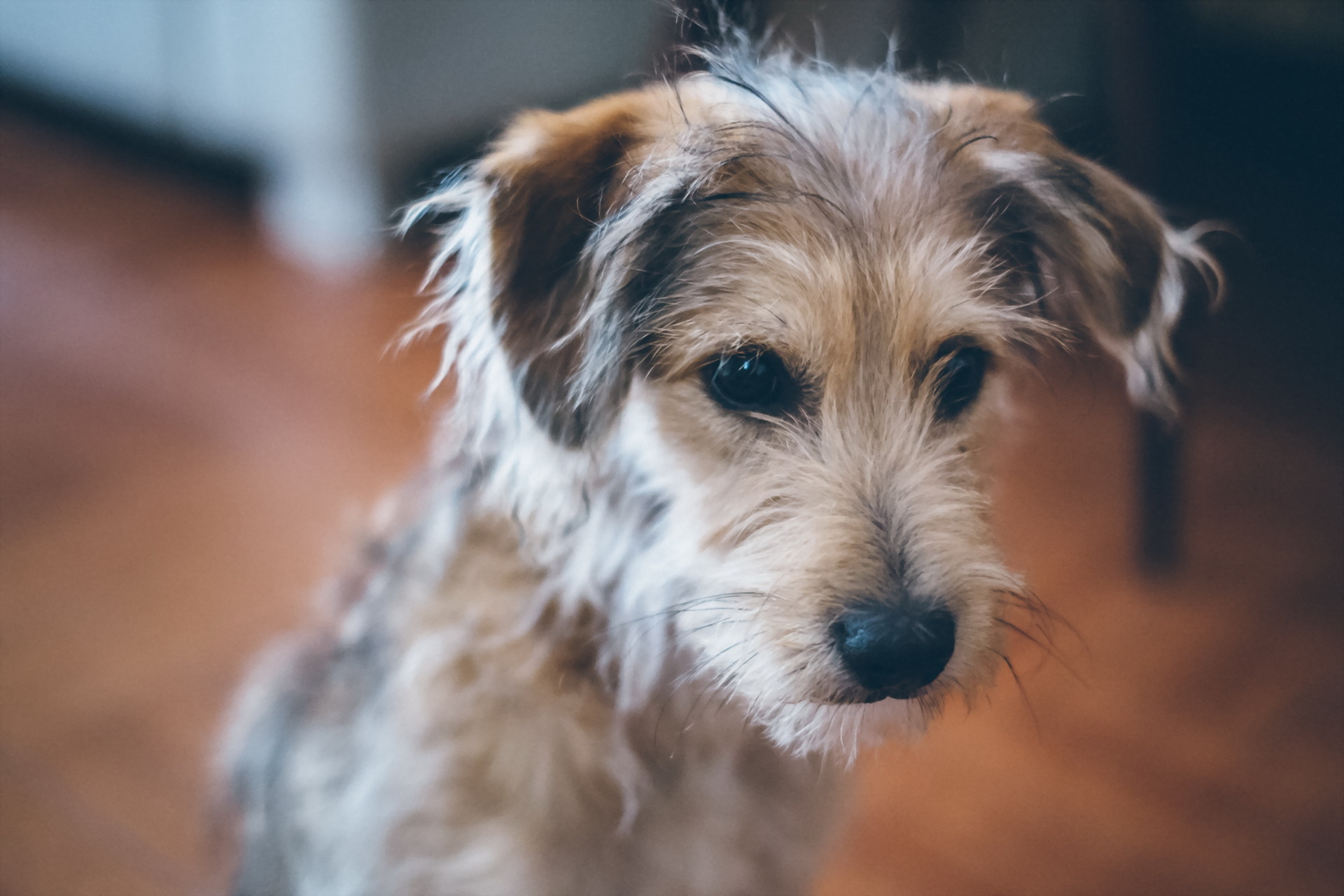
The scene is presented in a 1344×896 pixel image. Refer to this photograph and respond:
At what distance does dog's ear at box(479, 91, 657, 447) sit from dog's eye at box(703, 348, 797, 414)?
91 millimetres

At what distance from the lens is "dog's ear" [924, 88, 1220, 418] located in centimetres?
97

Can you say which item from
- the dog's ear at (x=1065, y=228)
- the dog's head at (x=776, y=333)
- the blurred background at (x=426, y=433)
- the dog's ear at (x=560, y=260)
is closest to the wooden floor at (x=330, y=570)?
the blurred background at (x=426, y=433)

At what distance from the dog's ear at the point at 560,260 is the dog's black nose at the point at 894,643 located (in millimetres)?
291

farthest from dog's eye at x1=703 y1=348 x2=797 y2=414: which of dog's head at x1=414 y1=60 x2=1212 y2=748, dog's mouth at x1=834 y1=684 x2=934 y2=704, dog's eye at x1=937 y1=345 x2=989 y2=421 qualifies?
dog's mouth at x1=834 y1=684 x2=934 y2=704

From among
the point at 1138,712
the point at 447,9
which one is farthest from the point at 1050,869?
the point at 447,9

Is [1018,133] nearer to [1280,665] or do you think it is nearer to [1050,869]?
[1050,869]

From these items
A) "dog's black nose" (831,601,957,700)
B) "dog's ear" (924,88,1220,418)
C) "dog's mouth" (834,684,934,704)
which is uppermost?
"dog's ear" (924,88,1220,418)

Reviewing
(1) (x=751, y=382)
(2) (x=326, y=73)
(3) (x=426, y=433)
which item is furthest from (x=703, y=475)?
(2) (x=326, y=73)

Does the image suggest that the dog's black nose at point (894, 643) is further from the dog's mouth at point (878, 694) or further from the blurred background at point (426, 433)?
the blurred background at point (426, 433)

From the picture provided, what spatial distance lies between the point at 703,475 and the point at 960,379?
275 millimetres

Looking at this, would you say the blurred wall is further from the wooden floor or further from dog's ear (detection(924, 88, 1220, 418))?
dog's ear (detection(924, 88, 1220, 418))

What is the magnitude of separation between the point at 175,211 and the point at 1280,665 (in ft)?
7.19

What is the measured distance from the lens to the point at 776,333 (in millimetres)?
883

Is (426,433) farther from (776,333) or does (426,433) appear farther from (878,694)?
(878,694)
